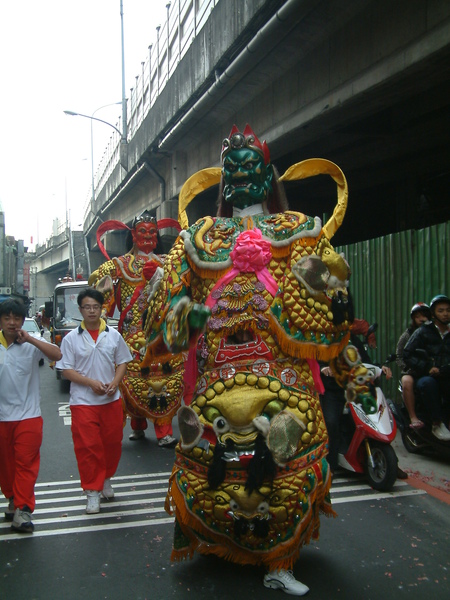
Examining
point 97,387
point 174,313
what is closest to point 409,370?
point 97,387

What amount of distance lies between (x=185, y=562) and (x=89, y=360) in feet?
6.17

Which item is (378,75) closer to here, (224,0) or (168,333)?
(224,0)

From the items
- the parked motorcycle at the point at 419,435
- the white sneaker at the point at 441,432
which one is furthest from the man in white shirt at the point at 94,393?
the white sneaker at the point at 441,432

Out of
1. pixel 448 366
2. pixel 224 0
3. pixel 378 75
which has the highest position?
pixel 224 0

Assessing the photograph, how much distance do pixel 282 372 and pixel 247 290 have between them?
49 centimetres

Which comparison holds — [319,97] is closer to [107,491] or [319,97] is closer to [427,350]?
[427,350]

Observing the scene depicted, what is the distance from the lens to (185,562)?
147 inches

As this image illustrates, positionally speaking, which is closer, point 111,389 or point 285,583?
point 285,583

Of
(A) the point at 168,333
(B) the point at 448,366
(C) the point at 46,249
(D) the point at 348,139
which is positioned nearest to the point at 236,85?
(D) the point at 348,139

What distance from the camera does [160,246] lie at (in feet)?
25.7

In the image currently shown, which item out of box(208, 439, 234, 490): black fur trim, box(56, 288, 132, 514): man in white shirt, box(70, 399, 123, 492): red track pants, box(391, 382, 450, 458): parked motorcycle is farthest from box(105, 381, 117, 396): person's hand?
box(391, 382, 450, 458): parked motorcycle

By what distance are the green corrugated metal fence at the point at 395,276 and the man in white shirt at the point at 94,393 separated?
4075 millimetres

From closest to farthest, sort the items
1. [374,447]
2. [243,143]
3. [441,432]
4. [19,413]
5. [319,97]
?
[243,143] → [19,413] → [374,447] → [441,432] → [319,97]

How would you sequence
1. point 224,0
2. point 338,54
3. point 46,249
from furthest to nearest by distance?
point 46,249
point 224,0
point 338,54
